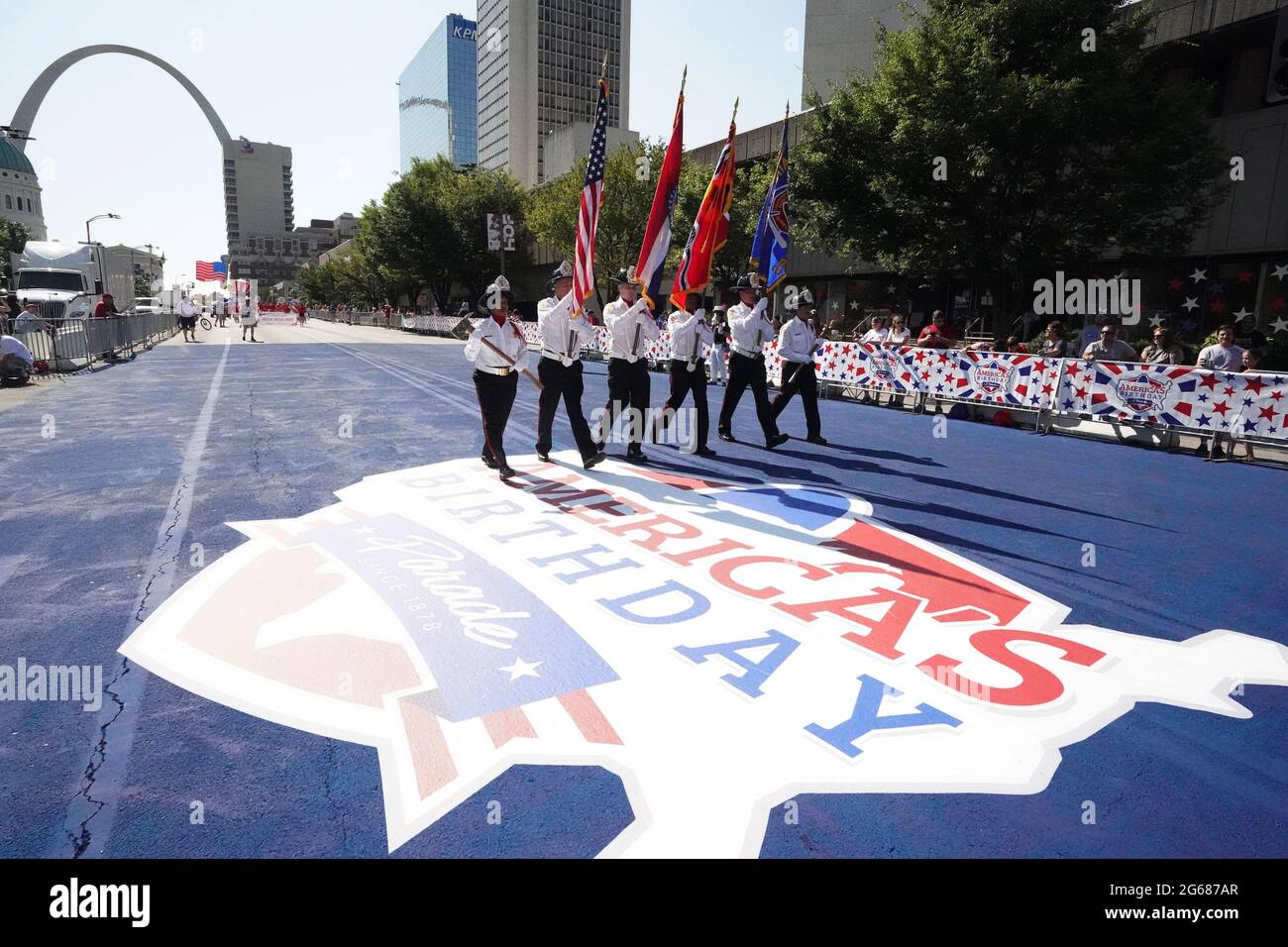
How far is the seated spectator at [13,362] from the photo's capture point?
15.0m

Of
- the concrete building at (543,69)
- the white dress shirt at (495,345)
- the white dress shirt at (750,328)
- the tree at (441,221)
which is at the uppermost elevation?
the concrete building at (543,69)

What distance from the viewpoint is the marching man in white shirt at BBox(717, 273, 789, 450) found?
9547 mm

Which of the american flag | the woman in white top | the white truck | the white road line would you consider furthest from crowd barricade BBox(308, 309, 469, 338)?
the white road line

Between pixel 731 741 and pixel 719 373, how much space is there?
15964mm

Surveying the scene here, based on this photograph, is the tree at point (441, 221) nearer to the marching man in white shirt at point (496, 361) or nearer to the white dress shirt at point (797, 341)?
the white dress shirt at point (797, 341)

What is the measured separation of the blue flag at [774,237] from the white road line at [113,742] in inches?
457

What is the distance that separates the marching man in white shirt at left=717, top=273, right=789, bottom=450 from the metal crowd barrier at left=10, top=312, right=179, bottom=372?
54.2ft

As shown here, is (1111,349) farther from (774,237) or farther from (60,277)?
(60,277)

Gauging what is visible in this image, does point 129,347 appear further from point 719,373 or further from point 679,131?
point 679,131

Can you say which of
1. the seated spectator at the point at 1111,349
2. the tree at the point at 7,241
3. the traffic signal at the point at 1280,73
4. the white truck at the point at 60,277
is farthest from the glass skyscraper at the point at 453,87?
the traffic signal at the point at 1280,73

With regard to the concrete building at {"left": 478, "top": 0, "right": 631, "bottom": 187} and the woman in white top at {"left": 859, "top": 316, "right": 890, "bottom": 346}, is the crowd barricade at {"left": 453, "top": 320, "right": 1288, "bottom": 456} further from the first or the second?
the concrete building at {"left": 478, "top": 0, "right": 631, "bottom": 187}

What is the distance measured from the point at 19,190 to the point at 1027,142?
14631 centimetres

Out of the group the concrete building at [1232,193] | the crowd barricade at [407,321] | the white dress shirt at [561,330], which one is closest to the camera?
the white dress shirt at [561,330]

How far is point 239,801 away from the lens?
2715mm
